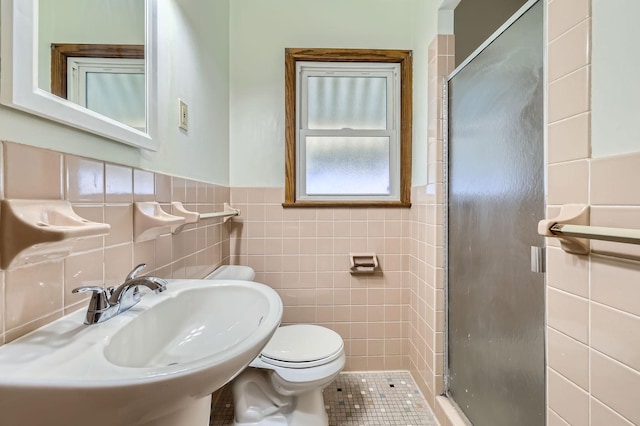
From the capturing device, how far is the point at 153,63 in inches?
37.1

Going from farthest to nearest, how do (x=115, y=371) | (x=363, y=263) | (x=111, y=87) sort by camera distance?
(x=363, y=263), (x=111, y=87), (x=115, y=371)

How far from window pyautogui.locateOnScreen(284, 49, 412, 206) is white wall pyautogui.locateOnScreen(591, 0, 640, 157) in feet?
3.89

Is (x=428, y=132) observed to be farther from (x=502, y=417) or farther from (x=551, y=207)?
(x=502, y=417)

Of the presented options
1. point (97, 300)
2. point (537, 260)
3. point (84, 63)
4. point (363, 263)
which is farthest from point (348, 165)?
point (97, 300)

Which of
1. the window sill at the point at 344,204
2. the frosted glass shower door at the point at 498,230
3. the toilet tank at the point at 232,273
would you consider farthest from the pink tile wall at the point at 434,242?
the toilet tank at the point at 232,273

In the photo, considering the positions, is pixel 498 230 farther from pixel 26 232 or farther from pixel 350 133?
pixel 26 232

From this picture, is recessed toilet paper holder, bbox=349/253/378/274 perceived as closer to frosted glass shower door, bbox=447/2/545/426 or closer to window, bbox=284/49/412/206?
window, bbox=284/49/412/206

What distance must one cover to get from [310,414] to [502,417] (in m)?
0.77

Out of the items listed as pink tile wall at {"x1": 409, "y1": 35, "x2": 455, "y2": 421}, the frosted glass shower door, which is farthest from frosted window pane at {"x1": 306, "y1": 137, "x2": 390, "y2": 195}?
the frosted glass shower door

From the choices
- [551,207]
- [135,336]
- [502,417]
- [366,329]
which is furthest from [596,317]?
[366,329]

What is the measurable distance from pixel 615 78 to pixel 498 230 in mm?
578

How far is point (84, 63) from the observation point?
26.6 inches

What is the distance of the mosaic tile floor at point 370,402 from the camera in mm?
1406

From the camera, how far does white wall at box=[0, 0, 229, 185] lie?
23.1 inches
